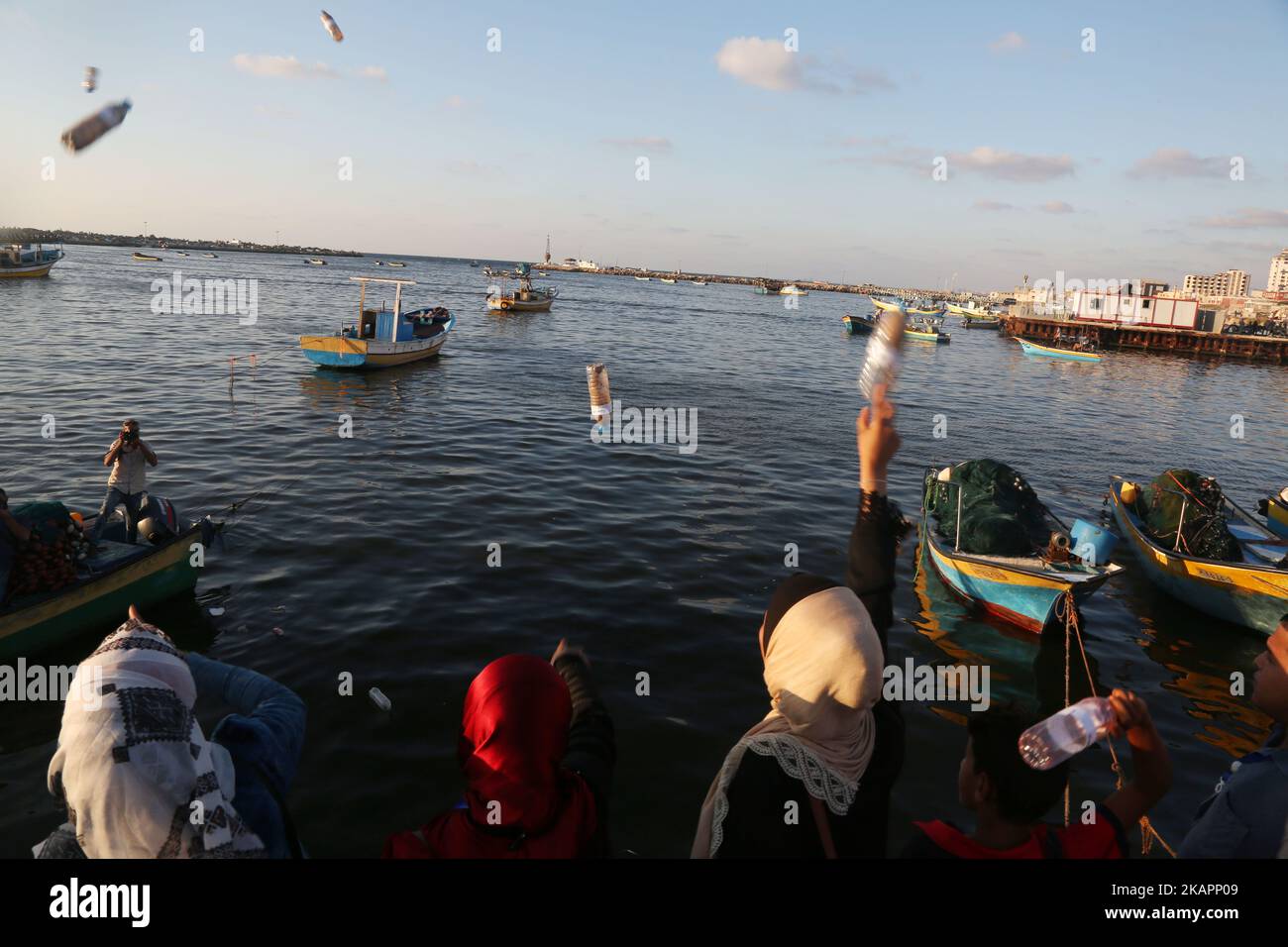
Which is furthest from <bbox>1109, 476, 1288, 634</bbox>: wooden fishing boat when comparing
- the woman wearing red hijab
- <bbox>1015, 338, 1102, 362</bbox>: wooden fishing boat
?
<bbox>1015, 338, 1102, 362</bbox>: wooden fishing boat

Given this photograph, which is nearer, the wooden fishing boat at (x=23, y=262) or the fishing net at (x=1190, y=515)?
the fishing net at (x=1190, y=515)

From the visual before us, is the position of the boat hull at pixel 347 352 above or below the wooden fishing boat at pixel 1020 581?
above

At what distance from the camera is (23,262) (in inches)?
2426

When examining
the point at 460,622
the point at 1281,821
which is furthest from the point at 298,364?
the point at 1281,821

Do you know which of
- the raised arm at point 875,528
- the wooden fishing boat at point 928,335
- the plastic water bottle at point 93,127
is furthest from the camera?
the wooden fishing boat at point 928,335

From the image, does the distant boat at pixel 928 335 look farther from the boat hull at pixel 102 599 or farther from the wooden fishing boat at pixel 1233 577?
the boat hull at pixel 102 599

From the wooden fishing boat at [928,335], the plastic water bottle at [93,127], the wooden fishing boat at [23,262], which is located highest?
the wooden fishing boat at [23,262]

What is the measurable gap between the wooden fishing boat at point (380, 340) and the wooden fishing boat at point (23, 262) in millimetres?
50509

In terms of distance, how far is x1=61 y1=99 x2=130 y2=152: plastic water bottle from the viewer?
5.93 metres

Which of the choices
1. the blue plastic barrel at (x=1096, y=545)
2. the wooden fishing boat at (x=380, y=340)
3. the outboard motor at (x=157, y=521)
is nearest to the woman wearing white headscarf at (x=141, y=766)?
the outboard motor at (x=157, y=521)

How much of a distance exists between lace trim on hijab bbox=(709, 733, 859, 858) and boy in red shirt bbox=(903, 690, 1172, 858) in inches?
10.2

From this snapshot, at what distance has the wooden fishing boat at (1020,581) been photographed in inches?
405

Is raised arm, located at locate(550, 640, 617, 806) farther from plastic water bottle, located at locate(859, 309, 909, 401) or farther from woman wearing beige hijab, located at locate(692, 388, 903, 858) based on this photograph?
plastic water bottle, located at locate(859, 309, 909, 401)
